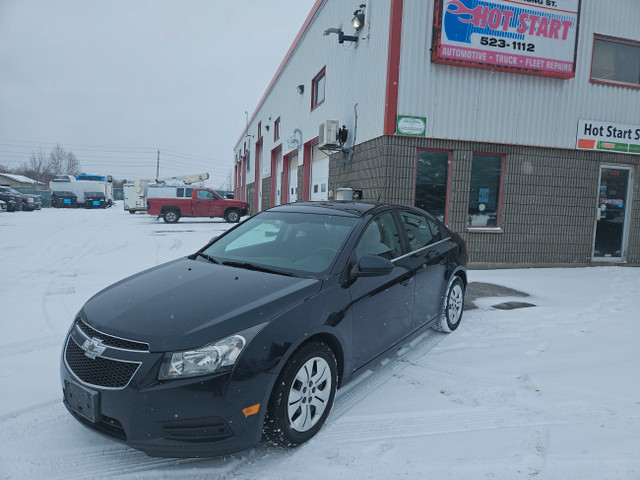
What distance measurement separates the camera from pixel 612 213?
9820mm

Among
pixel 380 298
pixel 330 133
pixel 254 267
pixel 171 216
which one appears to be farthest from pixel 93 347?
pixel 171 216

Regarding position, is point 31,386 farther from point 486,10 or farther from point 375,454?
point 486,10

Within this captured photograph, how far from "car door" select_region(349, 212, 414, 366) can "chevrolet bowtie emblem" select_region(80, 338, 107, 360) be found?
5.24ft

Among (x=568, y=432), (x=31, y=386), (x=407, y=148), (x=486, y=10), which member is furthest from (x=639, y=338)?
(x=486, y=10)

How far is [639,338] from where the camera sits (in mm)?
4684

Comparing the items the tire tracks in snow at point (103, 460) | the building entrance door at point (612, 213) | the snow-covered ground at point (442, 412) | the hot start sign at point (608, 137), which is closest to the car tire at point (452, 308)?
the snow-covered ground at point (442, 412)

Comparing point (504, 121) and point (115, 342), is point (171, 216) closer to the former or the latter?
point (504, 121)

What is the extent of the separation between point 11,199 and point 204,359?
3204 centimetres

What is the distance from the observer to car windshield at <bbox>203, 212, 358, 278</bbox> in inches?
123

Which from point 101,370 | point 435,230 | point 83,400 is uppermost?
point 435,230

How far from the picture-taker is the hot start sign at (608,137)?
933 centimetres

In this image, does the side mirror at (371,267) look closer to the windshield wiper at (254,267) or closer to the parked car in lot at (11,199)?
the windshield wiper at (254,267)

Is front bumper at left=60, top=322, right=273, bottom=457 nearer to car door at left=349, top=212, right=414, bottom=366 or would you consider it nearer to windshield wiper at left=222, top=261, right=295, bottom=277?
windshield wiper at left=222, top=261, right=295, bottom=277

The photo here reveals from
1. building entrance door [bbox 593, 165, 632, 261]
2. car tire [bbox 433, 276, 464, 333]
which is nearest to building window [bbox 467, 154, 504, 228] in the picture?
building entrance door [bbox 593, 165, 632, 261]
